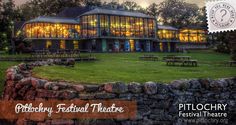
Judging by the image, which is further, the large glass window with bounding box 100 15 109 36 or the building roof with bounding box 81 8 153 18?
the large glass window with bounding box 100 15 109 36

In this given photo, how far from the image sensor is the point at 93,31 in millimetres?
72375

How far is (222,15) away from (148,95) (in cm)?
412

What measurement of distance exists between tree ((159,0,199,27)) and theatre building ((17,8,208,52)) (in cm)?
3565

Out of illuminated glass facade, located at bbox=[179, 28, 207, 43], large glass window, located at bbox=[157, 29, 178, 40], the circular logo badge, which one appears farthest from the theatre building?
→ the circular logo badge

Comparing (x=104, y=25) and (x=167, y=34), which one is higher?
(x=104, y=25)

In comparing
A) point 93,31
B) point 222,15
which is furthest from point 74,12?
point 222,15

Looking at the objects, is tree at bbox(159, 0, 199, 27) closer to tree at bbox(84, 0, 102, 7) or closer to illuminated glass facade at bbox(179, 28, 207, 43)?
illuminated glass facade at bbox(179, 28, 207, 43)

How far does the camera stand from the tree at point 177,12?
116125mm

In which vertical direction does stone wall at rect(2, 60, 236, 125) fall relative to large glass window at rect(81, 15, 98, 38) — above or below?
below

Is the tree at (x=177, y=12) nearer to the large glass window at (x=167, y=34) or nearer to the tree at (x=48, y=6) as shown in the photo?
the large glass window at (x=167, y=34)

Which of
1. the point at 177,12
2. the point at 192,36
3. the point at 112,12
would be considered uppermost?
the point at 177,12

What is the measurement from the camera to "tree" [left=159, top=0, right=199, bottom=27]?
381 feet

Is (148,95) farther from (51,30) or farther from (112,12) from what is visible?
(112,12)

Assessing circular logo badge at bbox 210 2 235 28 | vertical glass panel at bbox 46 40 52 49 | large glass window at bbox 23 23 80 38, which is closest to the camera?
circular logo badge at bbox 210 2 235 28
